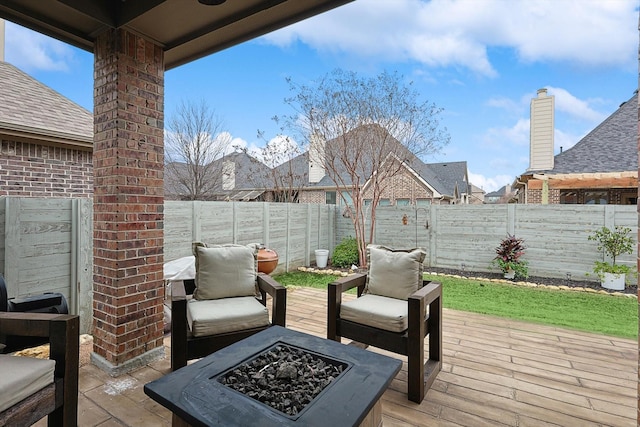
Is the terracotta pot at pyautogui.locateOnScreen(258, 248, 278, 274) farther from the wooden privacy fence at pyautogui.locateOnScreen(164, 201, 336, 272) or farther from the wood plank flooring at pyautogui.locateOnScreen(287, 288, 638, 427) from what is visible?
the wood plank flooring at pyautogui.locateOnScreen(287, 288, 638, 427)

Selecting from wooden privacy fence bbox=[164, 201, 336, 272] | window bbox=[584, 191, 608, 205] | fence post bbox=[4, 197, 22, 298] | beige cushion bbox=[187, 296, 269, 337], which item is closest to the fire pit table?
beige cushion bbox=[187, 296, 269, 337]

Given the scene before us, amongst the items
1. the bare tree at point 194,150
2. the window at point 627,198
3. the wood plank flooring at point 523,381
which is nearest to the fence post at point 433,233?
the wood plank flooring at point 523,381

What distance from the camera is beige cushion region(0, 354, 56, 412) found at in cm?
143

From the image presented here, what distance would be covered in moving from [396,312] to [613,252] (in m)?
5.53

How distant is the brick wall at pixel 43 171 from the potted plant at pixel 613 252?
8.70 metres

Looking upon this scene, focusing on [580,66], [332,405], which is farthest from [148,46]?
[580,66]

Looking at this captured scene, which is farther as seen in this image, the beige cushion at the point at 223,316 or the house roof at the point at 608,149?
the house roof at the point at 608,149

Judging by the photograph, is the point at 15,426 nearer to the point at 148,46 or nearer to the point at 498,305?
the point at 148,46

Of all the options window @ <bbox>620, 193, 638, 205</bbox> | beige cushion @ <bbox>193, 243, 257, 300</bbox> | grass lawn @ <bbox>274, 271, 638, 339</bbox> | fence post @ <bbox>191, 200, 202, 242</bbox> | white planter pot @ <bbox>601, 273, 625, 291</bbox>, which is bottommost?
grass lawn @ <bbox>274, 271, 638, 339</bbox>

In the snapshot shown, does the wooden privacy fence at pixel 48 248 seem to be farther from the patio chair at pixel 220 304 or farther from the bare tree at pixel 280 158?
the bare tree at pixel 280 158

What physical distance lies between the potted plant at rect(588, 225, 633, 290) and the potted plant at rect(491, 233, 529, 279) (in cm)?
110

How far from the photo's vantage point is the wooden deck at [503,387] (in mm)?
2102

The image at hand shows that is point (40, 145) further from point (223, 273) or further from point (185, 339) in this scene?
point (185, 339)

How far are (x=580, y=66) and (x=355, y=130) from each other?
662 cm
